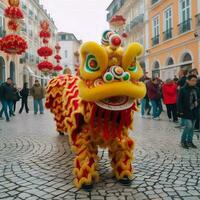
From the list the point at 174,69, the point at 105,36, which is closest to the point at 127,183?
the point at 105,36

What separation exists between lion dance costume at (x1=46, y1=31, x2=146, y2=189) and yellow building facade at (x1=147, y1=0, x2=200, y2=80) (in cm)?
1663

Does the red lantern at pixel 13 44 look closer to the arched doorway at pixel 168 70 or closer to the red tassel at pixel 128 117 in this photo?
the red tassel at pixel 128 117

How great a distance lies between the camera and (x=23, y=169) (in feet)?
16.5

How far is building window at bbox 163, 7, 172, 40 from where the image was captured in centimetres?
2420

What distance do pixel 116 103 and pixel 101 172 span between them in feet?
4.85

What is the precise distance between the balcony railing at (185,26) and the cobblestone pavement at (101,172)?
49.3 feet

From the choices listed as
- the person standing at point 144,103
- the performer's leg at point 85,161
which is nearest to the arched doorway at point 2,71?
the person standing at point 144,103

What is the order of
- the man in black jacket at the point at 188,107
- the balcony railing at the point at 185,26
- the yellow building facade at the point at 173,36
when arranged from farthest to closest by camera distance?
1. the balcony railing at the point at 185,26
2. the yellow building facade at the point at 173,36
3. the man in black jacket at the point at 188,107

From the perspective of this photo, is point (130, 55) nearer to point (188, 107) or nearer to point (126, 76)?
point (126, 76)

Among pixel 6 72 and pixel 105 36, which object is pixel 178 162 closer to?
pixel 105 36

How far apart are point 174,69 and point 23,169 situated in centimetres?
A: 1958

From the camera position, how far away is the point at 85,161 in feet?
13.6

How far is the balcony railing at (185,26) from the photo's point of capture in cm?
2088

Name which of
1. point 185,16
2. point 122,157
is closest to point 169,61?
point 185,16
